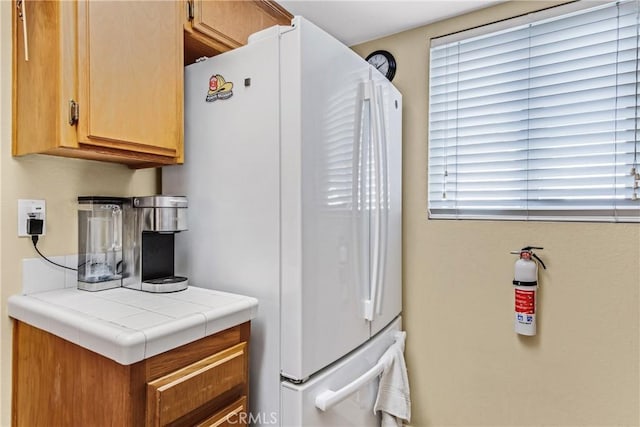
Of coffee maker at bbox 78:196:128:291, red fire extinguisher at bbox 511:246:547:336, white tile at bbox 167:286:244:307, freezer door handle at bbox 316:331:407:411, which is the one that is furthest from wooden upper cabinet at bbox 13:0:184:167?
red fire extinguisher at bbox 511:246:547:336

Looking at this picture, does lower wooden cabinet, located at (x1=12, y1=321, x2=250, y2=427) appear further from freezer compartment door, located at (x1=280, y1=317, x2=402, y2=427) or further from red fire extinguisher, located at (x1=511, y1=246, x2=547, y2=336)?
red fire extinguisher, located at (x1=511, y1=246, x2=547, y2=336)

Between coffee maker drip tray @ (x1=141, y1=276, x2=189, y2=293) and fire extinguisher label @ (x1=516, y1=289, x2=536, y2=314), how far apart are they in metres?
1.38

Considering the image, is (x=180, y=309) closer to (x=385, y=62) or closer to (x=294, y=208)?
(x=294, y=208)

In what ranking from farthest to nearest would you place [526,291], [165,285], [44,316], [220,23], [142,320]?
1. [526,291]
2. [220,23]
3. [165,285]
4. [44,316]
5. [142,320]

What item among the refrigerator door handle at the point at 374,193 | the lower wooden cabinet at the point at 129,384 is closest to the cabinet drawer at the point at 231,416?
the lower wooden cabinet at the point at 129,384

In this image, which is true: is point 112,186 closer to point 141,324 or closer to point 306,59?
point 141,324

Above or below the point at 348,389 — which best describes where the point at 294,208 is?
above

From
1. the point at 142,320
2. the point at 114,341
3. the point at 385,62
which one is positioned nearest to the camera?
the point at 114,341

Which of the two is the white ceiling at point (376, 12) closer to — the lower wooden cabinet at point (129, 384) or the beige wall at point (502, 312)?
the beige wall at point (502, 312)

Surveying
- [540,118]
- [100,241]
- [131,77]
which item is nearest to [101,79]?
[131,77]

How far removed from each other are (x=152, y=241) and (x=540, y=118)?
1691 mm

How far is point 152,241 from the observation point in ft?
4.34

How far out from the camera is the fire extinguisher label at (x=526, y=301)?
5.04 feet

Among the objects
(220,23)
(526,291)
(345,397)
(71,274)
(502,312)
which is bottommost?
(345,397)
